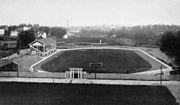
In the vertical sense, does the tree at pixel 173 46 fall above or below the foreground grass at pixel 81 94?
above

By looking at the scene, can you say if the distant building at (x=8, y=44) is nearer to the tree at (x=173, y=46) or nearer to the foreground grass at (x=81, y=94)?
the foreground grass at (x=81, y=94)

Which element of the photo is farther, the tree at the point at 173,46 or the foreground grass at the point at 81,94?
the tree at the point at 173,46

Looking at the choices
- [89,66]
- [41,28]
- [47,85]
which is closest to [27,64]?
[89,66]

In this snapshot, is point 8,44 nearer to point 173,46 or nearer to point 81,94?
point 173,46

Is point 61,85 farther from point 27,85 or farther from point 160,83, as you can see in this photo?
point 160,83

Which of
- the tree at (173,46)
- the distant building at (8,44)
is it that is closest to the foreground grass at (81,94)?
the tree at (173,46)

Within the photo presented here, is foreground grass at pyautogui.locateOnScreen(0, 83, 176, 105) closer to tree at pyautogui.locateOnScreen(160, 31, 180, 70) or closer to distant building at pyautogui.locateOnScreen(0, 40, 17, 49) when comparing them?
tree at pyautogui.locateOnScreen(160, 31, 180, 70)

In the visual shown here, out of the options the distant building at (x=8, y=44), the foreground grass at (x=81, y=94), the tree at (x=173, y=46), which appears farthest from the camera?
the distant building at (x=8, y=44)

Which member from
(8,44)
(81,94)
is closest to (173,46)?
(81,94)

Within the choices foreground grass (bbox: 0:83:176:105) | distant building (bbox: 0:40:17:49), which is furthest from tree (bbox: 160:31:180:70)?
distant building (bbox: 0:40:17:49)
